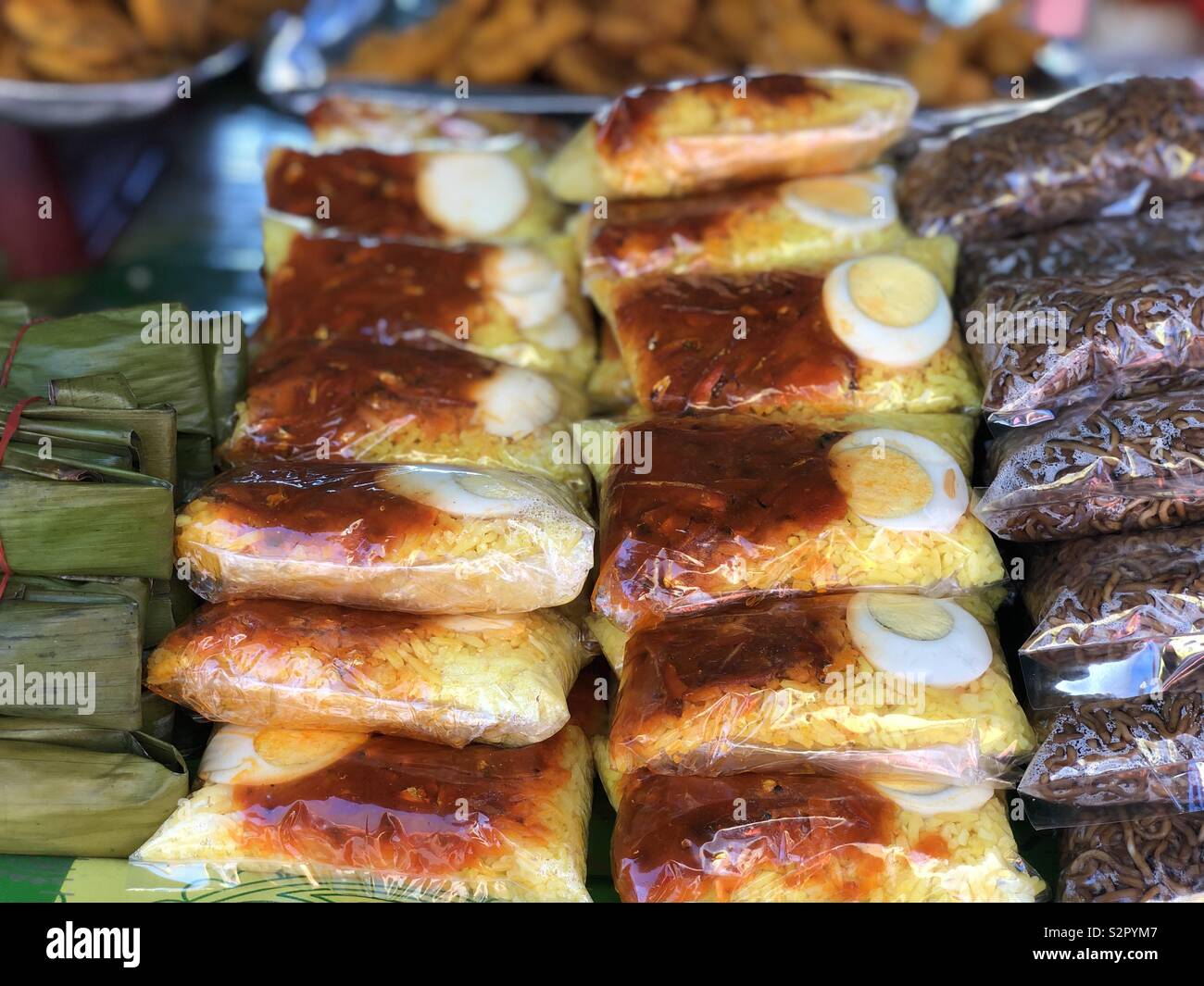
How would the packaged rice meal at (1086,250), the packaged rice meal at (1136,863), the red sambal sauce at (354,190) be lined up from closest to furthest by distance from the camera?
the packaged rice meal at (1136,863) < the packaged rice meal at (1086,250) < the red sambal sauce at (354,190)

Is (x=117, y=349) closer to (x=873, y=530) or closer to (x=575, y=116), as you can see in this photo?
(x=873, y=530)

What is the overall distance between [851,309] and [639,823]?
1103 millimetres

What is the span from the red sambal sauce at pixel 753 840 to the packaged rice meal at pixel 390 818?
141 millimetres

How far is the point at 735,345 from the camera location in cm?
222

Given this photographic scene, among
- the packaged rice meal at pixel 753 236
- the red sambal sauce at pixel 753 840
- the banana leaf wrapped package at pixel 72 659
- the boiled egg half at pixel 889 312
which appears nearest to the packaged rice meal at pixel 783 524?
the boiled egg half at pixel 889 312

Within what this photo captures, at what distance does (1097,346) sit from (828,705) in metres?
0.84

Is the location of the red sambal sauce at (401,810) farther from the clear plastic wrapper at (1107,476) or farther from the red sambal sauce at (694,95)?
the red sambal sauce at (694,95)

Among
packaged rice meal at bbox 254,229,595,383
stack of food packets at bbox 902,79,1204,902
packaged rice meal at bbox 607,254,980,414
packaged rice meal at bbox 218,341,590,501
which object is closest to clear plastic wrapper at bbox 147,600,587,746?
packaged rice meal at bbox 218,341,590,501

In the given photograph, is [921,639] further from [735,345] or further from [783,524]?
[735,345]

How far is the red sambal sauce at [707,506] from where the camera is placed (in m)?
1.91

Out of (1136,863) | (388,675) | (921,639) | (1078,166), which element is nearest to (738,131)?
(1078,166)

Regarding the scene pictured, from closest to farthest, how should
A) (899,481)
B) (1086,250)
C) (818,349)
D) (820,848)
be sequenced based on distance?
(820,848), (899,481), (818,349), (1086,250)

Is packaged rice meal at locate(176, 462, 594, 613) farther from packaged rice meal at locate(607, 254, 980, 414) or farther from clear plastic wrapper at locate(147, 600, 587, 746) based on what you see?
packaged rice meal at locate(607, 254, 980, 414)

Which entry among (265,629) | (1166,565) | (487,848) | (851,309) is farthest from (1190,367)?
(265,629)
